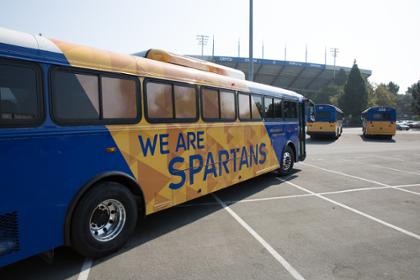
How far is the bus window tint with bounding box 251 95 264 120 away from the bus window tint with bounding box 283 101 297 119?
167 centimetres

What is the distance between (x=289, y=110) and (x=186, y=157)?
536 cm

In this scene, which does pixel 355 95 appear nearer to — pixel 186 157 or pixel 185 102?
pixel 185 102

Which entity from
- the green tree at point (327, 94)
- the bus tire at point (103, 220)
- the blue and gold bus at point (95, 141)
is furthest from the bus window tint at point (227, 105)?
the green tree at point (327, 94)

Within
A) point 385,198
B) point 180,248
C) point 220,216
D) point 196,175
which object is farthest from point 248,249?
point 385,198

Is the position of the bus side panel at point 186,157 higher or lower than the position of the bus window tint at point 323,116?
lower

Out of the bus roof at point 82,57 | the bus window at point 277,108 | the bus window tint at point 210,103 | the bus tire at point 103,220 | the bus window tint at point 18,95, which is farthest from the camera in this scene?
the bus window at point 277,108

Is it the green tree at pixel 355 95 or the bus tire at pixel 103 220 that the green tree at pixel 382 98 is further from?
the bus tire at pixel 103 220

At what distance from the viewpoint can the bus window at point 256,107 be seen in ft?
24.7

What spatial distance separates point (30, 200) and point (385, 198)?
7315 mm

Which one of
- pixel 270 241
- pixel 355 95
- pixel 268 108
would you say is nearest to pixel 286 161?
pixel 268 108

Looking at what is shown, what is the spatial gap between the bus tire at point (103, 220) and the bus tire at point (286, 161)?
6.01 meters

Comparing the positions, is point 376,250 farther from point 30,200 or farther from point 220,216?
point 30,200

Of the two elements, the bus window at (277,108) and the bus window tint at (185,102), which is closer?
the bus window tint at (185,102)

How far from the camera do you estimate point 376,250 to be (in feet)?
13.9
